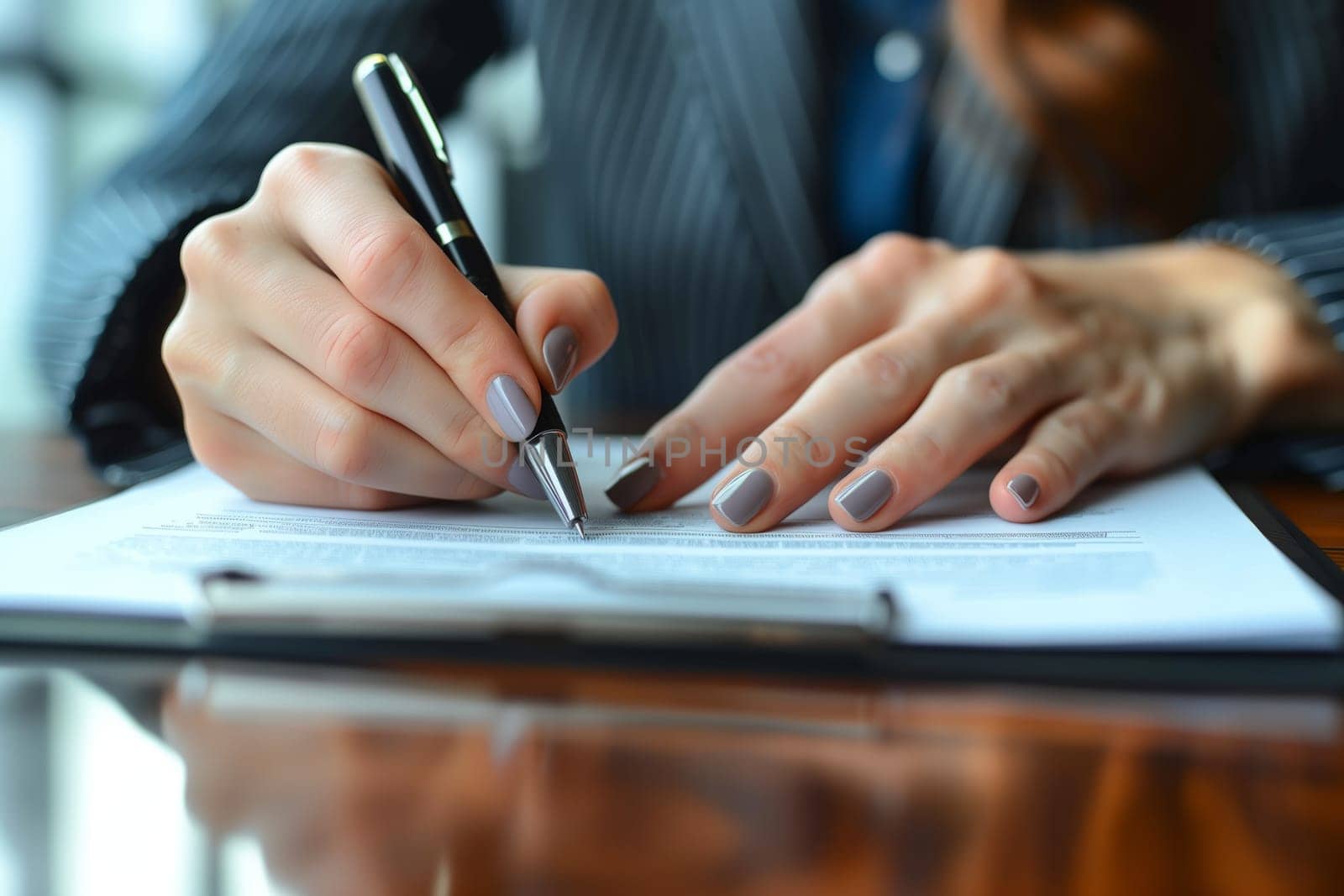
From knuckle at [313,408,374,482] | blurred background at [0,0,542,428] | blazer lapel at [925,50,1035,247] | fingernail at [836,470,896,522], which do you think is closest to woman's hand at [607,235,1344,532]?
Answer: fingernail at [836,470,896,522]

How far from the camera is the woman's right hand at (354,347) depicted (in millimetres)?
412

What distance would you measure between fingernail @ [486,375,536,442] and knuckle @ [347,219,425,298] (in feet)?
0.19

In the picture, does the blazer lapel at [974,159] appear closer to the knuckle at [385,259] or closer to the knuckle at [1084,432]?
the knuckle at [1084,432]

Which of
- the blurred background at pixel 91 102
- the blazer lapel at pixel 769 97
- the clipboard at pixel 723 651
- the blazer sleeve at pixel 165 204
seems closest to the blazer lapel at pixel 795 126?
the blazer lapel at pixel 769 97

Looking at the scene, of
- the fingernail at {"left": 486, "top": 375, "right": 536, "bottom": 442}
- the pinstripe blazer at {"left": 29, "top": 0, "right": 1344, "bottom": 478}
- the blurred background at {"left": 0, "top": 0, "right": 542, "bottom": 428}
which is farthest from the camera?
the blurred background at {"left": 0, "top": 0, "right": 542, "bottom": 428}

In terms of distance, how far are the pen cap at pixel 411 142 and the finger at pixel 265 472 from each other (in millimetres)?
120

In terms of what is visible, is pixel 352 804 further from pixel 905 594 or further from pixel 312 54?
pixel 312 54

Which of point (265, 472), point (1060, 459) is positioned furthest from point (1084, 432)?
point (265, 472)

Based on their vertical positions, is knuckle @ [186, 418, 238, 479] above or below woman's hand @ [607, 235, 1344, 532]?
above

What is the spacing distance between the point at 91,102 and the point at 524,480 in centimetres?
235

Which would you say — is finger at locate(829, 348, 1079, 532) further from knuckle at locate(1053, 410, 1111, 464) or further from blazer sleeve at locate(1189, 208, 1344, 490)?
blazer sleeve at locate(1189, 208, 1344, 490)

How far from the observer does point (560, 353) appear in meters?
0.42

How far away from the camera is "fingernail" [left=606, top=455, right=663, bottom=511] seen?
45cm

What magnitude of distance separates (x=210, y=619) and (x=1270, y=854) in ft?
0.91
